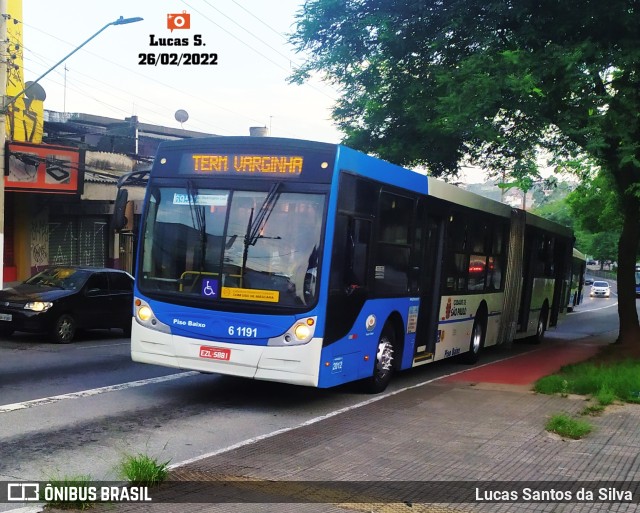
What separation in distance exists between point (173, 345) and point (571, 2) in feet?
29.7

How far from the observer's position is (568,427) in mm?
8289

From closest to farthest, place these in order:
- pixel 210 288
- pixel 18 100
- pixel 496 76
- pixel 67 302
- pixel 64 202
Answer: pixel 210 288, pixel 496 76, pixel 67 302, pixel 18 100, pixel 64 202

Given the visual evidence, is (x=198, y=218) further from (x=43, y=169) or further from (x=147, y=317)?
(x=43, y=169)

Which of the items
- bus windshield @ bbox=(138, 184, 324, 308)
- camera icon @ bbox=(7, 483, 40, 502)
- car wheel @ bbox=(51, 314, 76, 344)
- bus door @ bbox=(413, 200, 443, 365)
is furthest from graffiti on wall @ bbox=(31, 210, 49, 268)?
camera icon @ bbox=(7, 483, 40, 502)

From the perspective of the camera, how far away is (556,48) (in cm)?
1255

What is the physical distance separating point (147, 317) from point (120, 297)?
7851mm

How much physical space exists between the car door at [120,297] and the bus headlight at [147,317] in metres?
7.50

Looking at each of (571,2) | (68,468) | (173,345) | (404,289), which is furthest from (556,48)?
(68,468)

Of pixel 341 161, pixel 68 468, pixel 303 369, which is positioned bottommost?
pixel 68 468

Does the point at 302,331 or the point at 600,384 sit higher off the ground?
the point at 302,331

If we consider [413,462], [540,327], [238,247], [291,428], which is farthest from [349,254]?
[540,327]

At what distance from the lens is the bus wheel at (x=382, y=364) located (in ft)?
35.1

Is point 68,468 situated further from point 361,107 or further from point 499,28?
point 361,107

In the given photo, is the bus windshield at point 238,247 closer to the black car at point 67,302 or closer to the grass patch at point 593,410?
the grass patch at point 593,410
